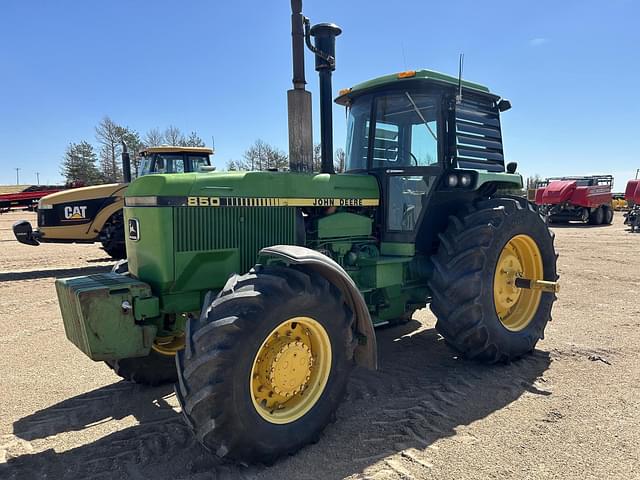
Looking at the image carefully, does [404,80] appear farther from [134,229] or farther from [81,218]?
[81,218]

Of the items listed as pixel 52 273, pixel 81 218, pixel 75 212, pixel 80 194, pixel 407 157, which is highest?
pixel 407 157

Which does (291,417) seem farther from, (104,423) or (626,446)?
(626,446)

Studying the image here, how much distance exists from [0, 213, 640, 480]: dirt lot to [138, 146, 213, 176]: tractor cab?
18.6 feet

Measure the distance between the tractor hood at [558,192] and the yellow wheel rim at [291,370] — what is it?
2018 cm

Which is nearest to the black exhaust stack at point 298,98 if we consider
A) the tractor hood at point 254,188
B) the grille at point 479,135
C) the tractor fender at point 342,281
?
the tractor hood at point 254,188

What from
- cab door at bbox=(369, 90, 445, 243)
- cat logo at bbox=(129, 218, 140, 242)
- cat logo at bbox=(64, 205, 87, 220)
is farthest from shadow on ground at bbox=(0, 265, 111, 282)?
cab door at bbox=(369, 90, 445, 243)

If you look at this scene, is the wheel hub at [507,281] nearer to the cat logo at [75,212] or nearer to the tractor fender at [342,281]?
the tractor fender at [342,281]

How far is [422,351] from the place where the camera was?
15.9ft

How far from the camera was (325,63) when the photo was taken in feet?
13.8

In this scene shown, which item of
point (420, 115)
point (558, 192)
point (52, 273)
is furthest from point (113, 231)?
point (558, 192)

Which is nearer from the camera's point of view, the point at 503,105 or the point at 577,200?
the point at 503,105

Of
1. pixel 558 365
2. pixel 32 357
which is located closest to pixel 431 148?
pixel 558 365

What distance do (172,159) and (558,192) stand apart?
16.5 meters

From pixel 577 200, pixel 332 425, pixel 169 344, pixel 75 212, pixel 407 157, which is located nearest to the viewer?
pixel 332 425
